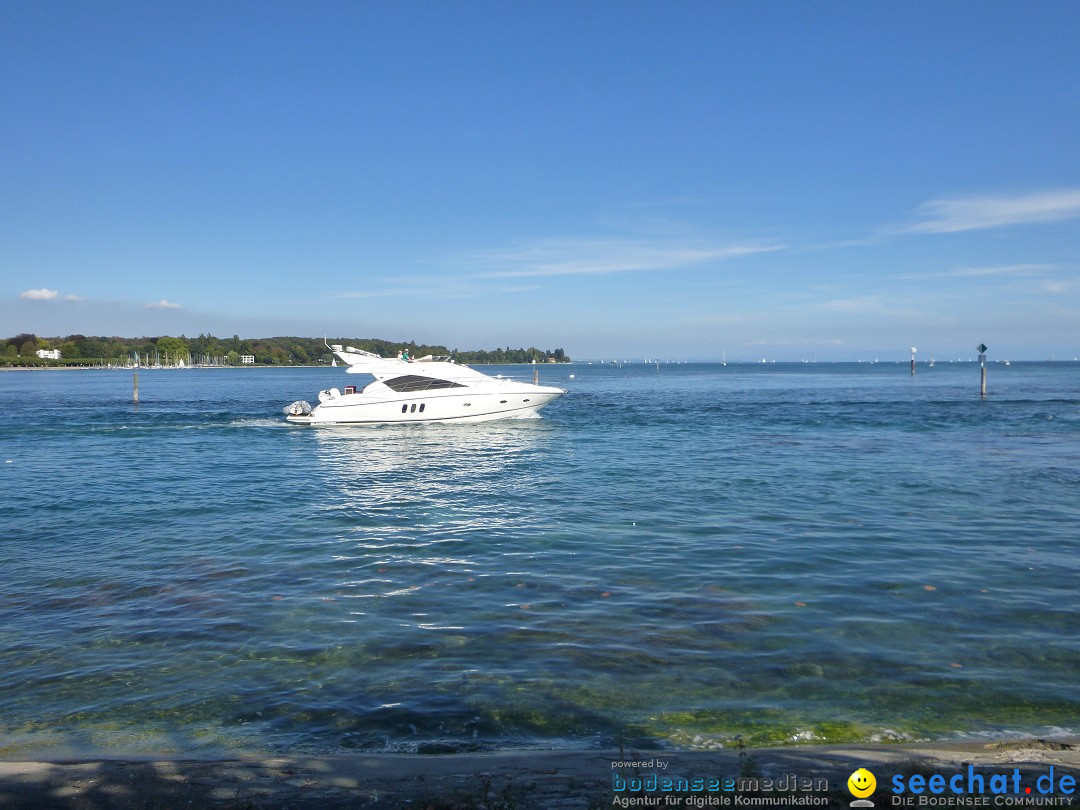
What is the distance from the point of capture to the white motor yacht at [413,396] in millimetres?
37062

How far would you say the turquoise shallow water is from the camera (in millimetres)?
6883

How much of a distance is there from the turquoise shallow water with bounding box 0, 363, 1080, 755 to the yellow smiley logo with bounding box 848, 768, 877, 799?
150cm

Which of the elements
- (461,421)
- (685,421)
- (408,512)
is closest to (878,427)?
(685,421)

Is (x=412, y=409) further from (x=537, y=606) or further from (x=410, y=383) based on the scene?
(x=537, y=606)

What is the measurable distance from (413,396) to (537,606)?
27.9 metres

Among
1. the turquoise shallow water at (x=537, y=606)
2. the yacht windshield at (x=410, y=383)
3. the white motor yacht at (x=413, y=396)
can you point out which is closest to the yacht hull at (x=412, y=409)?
the white motor yacht at (x=413, y=396)

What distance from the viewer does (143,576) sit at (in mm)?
11836

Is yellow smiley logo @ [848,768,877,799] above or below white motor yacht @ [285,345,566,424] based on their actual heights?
below

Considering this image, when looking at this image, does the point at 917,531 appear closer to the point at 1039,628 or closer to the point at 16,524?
the point at 1039,628

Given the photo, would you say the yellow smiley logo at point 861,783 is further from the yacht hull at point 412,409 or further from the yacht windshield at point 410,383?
the yacht windshield at point 410,383

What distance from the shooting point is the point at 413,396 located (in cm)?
3706

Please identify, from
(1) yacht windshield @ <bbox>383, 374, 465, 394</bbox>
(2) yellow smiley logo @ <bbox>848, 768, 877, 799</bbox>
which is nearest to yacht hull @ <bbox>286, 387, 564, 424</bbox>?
(1) yacht windshield @ <bbox>383, 374, 465, 394</bbox>

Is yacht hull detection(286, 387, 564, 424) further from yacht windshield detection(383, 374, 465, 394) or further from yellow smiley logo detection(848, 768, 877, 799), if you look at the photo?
yellow smiley logo detection(848, 768, 877, 799)

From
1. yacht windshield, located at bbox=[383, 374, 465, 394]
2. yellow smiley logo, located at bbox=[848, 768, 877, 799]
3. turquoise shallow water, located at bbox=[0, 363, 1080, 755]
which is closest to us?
yellow smiley logo, located at bbox=[848, 768, 877, 799]
